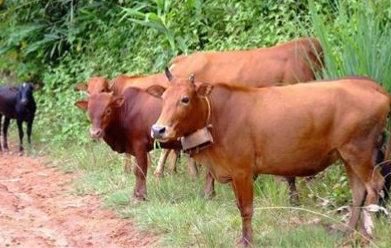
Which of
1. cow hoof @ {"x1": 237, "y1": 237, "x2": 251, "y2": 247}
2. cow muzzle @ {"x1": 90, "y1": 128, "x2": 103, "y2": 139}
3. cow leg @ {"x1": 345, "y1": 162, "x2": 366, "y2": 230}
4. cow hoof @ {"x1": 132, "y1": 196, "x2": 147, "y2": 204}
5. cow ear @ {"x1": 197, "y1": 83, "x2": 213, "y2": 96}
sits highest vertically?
cow ear @ {"x1": 197, "y1": 83, "x2": 213, "y2": 96}

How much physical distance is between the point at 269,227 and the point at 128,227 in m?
1.60

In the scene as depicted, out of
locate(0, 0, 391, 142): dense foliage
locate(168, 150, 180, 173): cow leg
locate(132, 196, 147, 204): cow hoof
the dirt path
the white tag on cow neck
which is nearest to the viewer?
the white tag on cow neck

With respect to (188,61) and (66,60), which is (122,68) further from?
(188,61)

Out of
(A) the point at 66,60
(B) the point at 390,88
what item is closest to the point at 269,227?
(B) the point at 390,88

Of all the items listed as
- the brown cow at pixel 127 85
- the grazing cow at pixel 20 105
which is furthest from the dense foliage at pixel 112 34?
the brown cow at pixel 127 85

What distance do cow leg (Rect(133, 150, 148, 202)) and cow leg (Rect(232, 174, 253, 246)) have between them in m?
2.22

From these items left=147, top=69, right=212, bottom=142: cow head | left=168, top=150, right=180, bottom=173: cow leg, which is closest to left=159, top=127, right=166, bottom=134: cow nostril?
→ left=147, top=69, right=212, bottom=142: cow head

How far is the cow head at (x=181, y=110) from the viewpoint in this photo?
19.9 ft

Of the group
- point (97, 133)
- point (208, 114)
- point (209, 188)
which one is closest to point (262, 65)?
point (209, 188)

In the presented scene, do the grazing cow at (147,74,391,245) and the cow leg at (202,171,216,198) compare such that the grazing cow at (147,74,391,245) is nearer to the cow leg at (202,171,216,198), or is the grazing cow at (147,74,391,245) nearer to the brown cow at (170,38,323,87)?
the cow leg at (202,171,216,198)

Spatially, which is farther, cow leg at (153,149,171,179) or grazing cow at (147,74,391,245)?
cow leg at (153,149,171,179)

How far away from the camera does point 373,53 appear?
6863mm

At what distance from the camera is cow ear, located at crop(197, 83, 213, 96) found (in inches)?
244

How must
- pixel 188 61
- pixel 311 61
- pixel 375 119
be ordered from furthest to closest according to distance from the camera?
pixel 188 61
pixel 311 61
pixel 375 119
